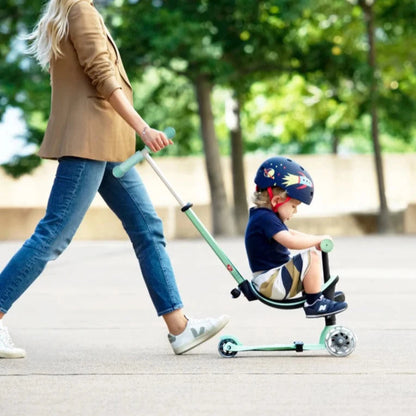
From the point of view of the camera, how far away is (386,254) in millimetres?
16188

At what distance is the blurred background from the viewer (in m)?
24.4

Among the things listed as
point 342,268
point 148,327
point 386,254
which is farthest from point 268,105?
point 148,327

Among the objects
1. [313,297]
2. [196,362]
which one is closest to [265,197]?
[313,297]

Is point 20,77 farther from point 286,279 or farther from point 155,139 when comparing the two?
point 286,279

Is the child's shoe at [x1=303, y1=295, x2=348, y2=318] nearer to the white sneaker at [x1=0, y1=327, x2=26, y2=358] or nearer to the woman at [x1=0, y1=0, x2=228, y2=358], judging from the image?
the woman at [x1=0, y1=0, x2=228, y2=358]

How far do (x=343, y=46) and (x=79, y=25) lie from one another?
22.1 metres

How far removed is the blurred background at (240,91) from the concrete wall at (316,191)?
1.2 inches

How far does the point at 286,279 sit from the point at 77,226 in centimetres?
105

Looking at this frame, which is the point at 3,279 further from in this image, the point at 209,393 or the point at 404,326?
the point at 404,326

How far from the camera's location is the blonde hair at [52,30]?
5.80 meters

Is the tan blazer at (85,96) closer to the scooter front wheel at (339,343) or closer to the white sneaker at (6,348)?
the white sneaker at (6,348)

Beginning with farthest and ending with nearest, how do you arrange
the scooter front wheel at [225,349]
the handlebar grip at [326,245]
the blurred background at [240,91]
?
the blurred background at [240,91], the scooter front wheel at [225,349], the handlebar grip at [326,245]

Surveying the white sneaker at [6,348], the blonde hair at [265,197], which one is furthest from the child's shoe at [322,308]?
the white sneaker at [6,348]

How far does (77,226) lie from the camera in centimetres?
579
